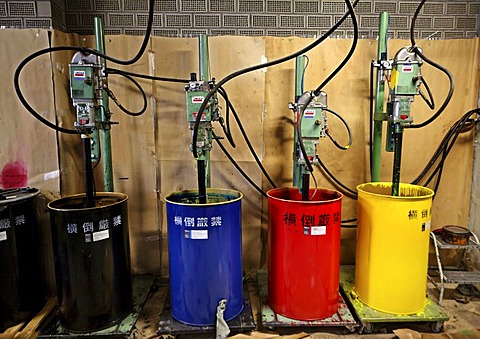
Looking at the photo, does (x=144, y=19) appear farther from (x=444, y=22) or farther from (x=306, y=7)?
(x=444, y=22)

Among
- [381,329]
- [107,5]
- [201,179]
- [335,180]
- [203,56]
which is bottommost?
[381,329]

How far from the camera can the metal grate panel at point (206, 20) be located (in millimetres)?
2350

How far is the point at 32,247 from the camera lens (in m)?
1.89

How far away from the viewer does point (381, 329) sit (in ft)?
6.20

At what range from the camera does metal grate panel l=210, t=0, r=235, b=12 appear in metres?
2.34

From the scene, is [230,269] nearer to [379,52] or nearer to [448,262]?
[379,52]

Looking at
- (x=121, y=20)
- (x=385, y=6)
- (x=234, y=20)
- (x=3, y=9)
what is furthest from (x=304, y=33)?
(x=3, y=9)

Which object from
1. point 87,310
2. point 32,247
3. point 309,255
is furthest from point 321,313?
point 32,247

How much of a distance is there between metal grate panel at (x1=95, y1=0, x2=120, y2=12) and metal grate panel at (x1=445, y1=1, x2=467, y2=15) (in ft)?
7.81

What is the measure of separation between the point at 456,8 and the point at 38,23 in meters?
2.86

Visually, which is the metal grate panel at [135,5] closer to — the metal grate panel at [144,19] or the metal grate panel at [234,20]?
the metal grate panel at [144,19]

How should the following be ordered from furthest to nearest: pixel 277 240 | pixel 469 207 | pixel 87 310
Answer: pixel 469 207, pixel 277 240, pixel 87 310

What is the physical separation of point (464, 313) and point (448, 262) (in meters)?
0.59

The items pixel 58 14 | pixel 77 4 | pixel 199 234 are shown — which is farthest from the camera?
pixel 77 4
